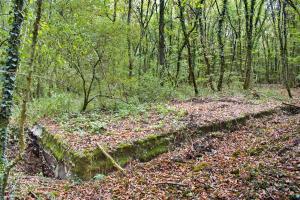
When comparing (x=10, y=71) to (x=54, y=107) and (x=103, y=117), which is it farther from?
(x=54, y=107)

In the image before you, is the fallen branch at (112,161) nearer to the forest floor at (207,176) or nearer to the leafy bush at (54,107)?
the forest floor at (207,176)

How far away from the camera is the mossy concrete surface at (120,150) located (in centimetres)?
712

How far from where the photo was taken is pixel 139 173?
6.79m

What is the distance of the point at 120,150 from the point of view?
7.63 metres

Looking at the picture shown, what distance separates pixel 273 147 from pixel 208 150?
5.64 feet

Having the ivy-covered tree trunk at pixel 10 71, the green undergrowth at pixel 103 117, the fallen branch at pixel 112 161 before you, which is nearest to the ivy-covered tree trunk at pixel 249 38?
the green undergrowth at pixel 103 117

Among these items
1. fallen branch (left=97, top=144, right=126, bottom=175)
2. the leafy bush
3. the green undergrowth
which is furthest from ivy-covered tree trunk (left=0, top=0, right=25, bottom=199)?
the leafy bush

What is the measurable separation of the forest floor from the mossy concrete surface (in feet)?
0.91

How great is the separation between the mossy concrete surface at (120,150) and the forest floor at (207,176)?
0.91 feet

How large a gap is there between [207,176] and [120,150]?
259cm

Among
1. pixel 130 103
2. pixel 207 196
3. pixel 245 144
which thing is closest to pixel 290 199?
pixel 207 196

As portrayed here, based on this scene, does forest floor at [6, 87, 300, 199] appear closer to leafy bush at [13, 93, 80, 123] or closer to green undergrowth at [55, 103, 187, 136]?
green undergrowth at [55, 103, 187, 136]

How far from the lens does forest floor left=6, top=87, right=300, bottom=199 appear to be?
5234 millimetres

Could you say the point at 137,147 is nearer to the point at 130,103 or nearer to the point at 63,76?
the point at 130,103
